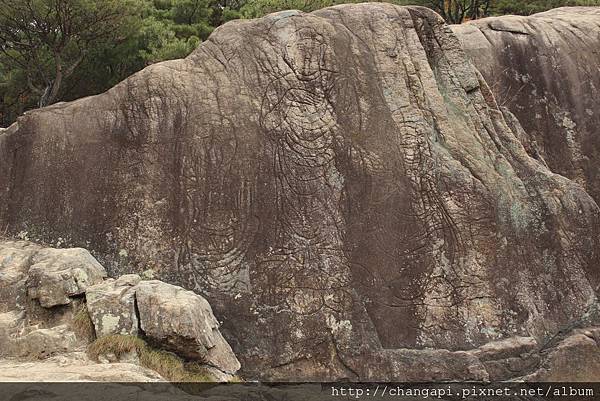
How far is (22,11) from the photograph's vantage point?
17969 mm

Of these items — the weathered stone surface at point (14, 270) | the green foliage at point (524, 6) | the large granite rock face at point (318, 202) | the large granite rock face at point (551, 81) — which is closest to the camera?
the weathered stone surface at point (14, 270)

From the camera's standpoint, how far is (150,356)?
828 centimetres

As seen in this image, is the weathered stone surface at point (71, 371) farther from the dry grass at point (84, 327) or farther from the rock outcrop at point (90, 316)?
the dry grass at point (84, 327)

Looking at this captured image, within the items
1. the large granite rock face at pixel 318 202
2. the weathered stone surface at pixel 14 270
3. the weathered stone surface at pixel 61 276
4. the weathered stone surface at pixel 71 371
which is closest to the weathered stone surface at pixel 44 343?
the weathered stone surface at pixel 71 371

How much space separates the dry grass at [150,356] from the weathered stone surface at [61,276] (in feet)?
3.41

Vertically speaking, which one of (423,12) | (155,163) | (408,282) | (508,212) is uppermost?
(423,12)

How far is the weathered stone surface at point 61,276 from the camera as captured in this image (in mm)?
8852

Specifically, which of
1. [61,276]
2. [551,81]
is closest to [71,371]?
[61,276]

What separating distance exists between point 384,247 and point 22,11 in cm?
1379

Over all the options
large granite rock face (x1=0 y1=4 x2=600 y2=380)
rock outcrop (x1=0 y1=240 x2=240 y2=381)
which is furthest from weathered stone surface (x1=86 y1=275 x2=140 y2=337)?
large granite rock face (x1=0 y1=4 x2=600 y2=380)

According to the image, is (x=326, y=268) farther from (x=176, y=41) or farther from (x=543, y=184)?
(x=176, y=41)

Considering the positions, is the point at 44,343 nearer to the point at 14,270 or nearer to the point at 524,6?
the point at 14,270

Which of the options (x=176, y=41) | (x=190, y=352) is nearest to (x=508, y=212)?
(x=190, y=352)

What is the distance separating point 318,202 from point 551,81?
6.96 m
